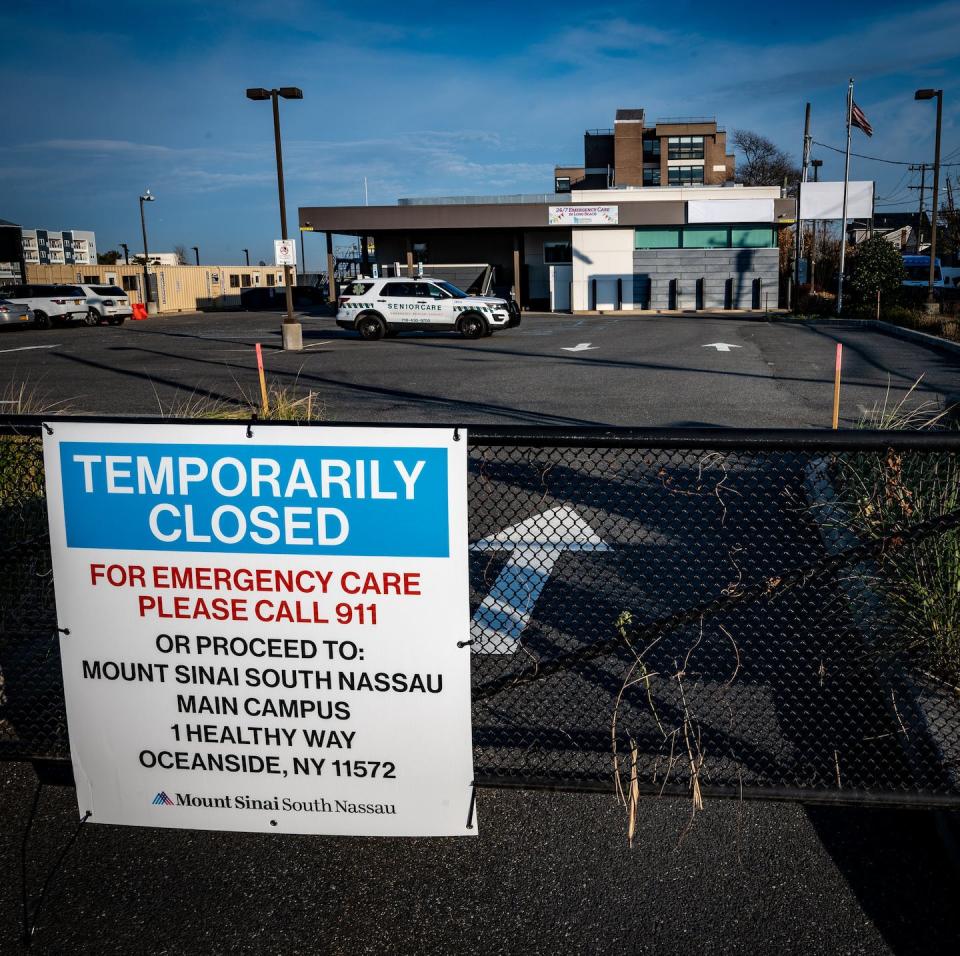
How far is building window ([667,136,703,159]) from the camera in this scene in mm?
86812

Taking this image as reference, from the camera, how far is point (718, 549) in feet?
21.0

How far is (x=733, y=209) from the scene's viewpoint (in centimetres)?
4409

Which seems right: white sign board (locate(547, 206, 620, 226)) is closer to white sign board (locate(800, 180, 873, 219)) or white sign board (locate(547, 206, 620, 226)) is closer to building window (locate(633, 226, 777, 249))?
building window (locate(633, 226, 777, 249))

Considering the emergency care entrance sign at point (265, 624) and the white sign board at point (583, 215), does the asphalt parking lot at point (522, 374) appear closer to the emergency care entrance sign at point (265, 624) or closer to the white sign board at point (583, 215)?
the emergency care entrance sign at point (265, 624)

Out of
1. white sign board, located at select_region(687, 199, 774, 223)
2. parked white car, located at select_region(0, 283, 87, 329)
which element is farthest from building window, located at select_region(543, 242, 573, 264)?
parked white car, located at select_region(0, 283, 87, 329)

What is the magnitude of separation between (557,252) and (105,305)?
22163mm

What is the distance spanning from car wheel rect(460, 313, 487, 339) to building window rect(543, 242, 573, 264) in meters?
20.9

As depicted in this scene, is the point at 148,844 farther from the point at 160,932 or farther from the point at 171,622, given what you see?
the point at 171,622

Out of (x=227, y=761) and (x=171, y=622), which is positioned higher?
(x=171, y=622)

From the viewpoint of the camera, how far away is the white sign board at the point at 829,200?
4519cm

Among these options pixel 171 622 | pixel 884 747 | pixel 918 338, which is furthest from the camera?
pixel 918 338

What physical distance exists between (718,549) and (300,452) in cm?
417

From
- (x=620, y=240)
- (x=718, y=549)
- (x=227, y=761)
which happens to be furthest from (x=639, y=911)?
(x=620, y=240)

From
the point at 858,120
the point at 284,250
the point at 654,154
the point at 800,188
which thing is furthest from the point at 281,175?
the point at 654,154
